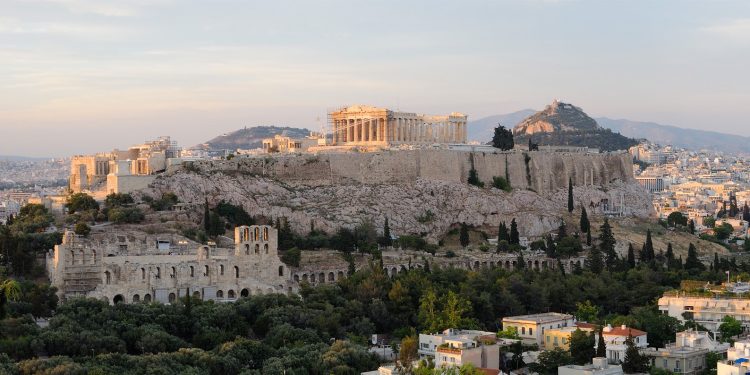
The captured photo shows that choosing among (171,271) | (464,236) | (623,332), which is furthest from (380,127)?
(623,332)

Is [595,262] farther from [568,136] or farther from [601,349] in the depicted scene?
[568,136]

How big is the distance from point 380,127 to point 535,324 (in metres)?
40.2

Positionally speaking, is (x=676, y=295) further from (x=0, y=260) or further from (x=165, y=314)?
(x=0, y=260)

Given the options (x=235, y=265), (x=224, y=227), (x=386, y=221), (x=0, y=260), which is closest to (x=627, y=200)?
(x=386, y=221)

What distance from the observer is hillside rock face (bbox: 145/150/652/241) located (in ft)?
244

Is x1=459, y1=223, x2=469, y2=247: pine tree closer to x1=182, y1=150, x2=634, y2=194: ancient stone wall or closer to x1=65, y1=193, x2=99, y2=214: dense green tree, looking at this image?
x1=182, y1=150, x2=634, y2=194: ancient stone wall

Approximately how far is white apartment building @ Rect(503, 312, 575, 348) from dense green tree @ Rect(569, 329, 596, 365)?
4.19 metres

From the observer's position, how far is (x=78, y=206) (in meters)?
68.9

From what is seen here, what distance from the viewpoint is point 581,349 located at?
47.4m

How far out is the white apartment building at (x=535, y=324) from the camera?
52.8 meters

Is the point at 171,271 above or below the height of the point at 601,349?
above

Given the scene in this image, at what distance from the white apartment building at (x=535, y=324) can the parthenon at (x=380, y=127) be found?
1420 inches

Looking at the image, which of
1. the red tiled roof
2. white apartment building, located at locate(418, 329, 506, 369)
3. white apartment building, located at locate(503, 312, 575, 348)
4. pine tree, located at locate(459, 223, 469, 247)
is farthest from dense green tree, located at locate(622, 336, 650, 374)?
pine tree, located at locate(459, 223, 469, 247)

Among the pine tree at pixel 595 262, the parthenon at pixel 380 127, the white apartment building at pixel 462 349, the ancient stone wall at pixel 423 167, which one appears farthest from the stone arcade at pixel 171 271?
the parthenon at pixel 380 127
